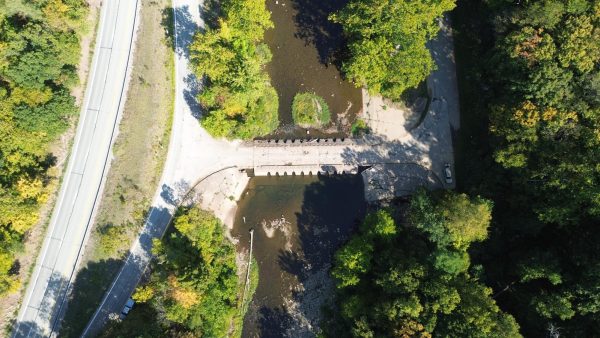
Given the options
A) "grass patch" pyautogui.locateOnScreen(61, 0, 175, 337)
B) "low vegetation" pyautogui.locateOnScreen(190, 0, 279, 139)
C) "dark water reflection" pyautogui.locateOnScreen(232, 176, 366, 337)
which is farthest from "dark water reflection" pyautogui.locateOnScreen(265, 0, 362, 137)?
"grass patch" pyautogui.locateOnScreen(61, 0, 175, 337)

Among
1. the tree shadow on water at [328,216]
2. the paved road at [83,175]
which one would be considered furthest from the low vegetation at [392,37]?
the paved road at [83,175]

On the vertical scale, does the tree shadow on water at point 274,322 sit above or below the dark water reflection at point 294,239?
below

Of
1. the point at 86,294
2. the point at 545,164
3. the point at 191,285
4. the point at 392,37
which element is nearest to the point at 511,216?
the point at 545,164

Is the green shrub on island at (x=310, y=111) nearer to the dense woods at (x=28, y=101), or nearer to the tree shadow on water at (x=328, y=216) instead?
the tree shadow on water at (x=328, y=216)

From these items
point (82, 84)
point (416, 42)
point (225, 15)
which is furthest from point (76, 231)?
point (416, 42)

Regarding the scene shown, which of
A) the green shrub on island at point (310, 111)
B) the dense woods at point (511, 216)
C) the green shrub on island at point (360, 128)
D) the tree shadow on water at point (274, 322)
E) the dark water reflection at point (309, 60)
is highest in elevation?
the dark water reflection at point (309, 60)

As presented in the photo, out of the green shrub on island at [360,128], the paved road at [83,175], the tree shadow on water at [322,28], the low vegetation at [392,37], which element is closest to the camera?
the low vegetation at [392,37]

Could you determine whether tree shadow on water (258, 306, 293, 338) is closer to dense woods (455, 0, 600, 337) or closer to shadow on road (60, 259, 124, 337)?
shadow on road (60, 259, 124, 337)
